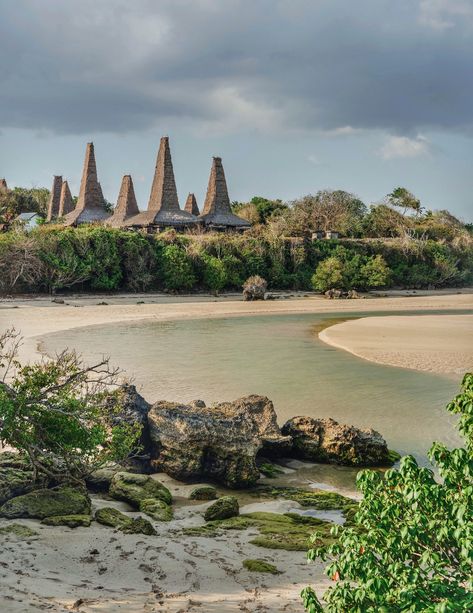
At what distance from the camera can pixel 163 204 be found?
60.8 m

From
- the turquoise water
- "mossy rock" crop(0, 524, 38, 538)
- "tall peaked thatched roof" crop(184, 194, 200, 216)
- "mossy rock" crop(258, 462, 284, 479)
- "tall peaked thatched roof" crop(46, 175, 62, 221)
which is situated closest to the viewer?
"mossy rock" crop(0, 524, 38, 538)

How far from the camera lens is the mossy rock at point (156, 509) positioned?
852 centimetres

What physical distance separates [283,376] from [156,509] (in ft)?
37.7

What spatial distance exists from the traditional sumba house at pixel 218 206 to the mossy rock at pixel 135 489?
54993 mm

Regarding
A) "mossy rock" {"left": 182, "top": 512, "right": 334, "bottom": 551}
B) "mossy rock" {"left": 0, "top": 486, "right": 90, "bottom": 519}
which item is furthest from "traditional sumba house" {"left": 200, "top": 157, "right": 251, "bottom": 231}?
"mossy rock" {"left": 0, "top": 486, "right": 90, "bottom": 519}

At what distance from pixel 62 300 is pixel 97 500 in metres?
37.8

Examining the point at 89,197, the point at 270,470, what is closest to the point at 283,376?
the point at 270,470

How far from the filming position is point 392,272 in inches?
2586

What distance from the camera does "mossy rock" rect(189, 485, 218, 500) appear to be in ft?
32.7

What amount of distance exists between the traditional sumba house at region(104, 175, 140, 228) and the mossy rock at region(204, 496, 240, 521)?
55.5m

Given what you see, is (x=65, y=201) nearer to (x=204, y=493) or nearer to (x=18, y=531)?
(x=204, y=493)

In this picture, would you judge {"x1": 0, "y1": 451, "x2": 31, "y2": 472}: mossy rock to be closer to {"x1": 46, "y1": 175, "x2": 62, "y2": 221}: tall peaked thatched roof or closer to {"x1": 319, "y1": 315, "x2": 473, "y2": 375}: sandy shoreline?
{"x1": 319, "y1": 315, "x2": 473, "y2": 375}: sandy shoreline

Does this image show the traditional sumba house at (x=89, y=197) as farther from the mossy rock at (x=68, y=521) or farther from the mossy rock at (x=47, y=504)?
the mossy rock at (x=68, y=521)

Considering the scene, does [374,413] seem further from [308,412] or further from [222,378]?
[222,378]
